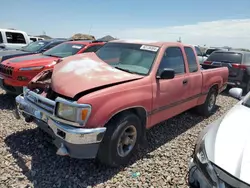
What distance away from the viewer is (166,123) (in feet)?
16.4

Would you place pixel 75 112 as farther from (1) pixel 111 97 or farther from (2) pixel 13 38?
(2) pixel 13 38

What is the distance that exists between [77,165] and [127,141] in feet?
2.65

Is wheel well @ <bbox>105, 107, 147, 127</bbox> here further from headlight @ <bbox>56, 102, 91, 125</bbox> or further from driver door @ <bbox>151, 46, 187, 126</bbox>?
headlight @ <bbox>56, 102, 91, 125</bbox>

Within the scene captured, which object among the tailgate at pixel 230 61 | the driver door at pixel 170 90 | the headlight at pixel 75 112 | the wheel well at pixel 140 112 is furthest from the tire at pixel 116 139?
the tailgate at pixel 230 61

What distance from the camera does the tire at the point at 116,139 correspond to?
296 centimetres

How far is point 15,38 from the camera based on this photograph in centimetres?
1175

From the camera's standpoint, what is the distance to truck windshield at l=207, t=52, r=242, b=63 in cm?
870

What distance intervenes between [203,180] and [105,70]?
210 centimetres

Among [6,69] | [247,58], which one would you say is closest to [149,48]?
[6,69]

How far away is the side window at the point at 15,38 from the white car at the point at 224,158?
38.8ft

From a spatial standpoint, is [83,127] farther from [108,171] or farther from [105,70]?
[105,70]

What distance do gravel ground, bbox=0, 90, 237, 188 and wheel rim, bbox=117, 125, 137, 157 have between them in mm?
241

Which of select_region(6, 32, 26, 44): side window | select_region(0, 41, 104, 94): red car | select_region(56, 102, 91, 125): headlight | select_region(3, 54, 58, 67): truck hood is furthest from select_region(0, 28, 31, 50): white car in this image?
select_region(56, 102, 91, 125): headlight

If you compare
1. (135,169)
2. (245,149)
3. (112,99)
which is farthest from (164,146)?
(245,149)
